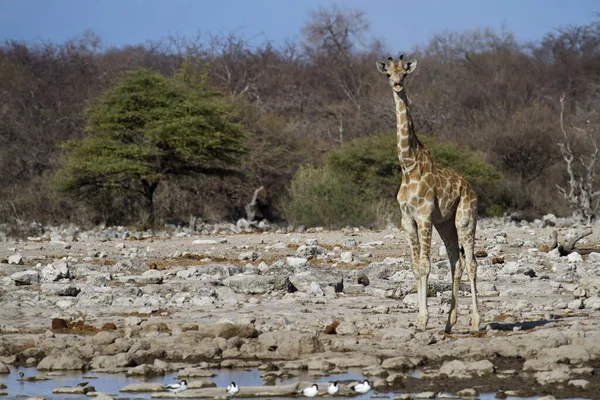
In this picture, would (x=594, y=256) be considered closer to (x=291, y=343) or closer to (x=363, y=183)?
(x=291, y=343)

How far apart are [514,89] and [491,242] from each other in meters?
39.7

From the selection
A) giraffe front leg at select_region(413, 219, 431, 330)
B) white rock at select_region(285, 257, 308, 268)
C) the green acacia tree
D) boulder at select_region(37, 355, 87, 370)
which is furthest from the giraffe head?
the green acacia tree

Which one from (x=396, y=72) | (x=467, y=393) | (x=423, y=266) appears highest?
(x=396, y=72)

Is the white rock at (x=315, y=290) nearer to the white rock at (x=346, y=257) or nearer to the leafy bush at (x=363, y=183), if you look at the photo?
the white rock at (x=346, y=257)

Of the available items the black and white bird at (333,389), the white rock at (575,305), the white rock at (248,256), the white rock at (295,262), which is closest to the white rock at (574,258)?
the white rock at (295,262)

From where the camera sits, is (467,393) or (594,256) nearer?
(467,393)

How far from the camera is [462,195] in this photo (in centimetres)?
1130

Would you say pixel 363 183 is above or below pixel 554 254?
above

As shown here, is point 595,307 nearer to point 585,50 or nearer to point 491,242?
point 491,242

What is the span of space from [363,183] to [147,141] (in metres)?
7.12

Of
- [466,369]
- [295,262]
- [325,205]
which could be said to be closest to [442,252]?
[295,262]

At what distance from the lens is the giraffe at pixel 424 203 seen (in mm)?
11008

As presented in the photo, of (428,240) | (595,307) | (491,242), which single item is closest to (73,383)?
(428,240)

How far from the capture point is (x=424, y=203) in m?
11.0
